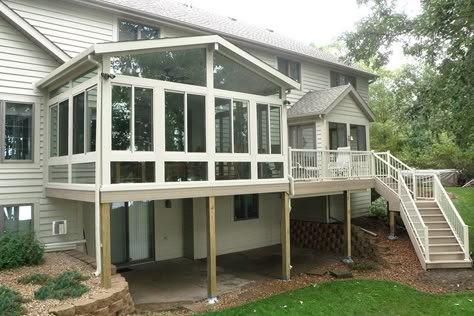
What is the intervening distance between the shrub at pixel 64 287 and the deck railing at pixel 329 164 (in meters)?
5.93

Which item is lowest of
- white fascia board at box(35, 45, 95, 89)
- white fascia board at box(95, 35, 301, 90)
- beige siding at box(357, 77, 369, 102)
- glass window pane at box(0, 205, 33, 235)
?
glass window pane at box(0, 205, 33, 235)

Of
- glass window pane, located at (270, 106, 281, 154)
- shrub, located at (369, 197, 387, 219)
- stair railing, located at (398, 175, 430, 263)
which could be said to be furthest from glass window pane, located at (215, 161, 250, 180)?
shrub, located at (369, 197, 387, 219)

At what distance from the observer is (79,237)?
9430 millimetres

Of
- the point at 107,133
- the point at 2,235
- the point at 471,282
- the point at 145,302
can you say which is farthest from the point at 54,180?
the point at 471,282

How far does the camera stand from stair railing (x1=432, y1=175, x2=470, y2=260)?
33.8 feet

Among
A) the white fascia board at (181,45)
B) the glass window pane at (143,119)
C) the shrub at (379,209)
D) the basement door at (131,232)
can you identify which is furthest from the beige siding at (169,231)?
the shrub at (379,209)

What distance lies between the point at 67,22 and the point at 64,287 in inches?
276

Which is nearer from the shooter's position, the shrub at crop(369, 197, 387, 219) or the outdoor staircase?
the outdoor staircase

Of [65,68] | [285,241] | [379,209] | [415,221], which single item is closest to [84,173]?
[65,68]

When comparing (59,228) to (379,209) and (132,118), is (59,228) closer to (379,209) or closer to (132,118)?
(132,118)

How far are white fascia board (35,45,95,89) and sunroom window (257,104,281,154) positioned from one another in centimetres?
422

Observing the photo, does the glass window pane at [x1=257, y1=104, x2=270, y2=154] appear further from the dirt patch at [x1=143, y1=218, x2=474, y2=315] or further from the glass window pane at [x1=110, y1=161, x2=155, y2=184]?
the dirt patch at [x1=143, y1=218, x2=474, y2=315]

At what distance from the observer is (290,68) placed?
15.1 metres

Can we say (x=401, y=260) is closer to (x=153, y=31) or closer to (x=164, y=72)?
(x=164, y=72)
